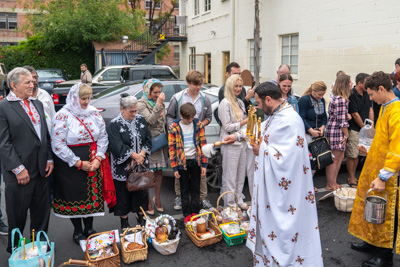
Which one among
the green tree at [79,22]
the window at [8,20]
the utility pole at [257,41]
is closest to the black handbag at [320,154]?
the utility pole at [257,41]

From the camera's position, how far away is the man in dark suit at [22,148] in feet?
11.6

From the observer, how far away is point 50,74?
58.6 feet

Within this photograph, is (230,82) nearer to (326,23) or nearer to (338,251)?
(338,251)

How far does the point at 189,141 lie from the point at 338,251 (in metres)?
2.27

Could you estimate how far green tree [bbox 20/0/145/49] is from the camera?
76.2 feet

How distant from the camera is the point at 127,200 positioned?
4.39 metres

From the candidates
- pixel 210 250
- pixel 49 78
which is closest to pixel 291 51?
pixel 210 250

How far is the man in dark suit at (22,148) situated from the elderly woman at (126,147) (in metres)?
0.76

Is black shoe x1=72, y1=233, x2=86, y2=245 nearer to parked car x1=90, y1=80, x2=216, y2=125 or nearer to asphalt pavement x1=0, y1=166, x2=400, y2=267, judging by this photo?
asphalt pavement x1=0, y1=166, x2=400, y2=267

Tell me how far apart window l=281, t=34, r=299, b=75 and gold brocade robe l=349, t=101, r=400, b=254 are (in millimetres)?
8854

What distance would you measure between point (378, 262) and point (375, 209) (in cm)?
64

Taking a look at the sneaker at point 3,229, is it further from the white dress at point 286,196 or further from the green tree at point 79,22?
the green tree at point 79,22

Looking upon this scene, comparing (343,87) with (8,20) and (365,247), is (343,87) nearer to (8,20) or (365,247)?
(365,247)

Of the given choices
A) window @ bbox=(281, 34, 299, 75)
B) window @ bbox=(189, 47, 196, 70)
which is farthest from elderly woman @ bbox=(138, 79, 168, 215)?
window @ bbox=(189, 47, 196, 70)
